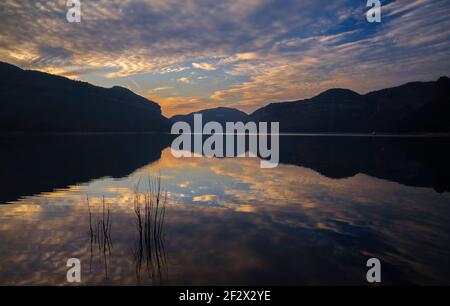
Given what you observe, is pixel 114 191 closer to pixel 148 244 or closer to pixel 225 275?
pixel 148 244

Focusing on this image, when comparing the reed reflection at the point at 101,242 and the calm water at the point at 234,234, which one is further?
the reed reflection at the point at 101,242

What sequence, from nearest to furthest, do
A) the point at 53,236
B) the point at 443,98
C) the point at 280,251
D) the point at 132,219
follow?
1. the point at 280,251
2. the point at 53,236
3. the point at 132,219
4. the point at 443,98

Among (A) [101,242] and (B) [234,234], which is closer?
(A) [101,242]

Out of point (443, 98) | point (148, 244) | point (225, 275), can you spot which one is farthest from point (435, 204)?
point (443, 98)

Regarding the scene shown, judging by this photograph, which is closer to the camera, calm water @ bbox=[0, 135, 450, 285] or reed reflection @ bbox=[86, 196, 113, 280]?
calm water @ bbox=[0, 135, 450, 285]

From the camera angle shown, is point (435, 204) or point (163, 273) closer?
point (163, 273)

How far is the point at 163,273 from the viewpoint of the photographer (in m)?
11.0

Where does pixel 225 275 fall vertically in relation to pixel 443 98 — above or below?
below
